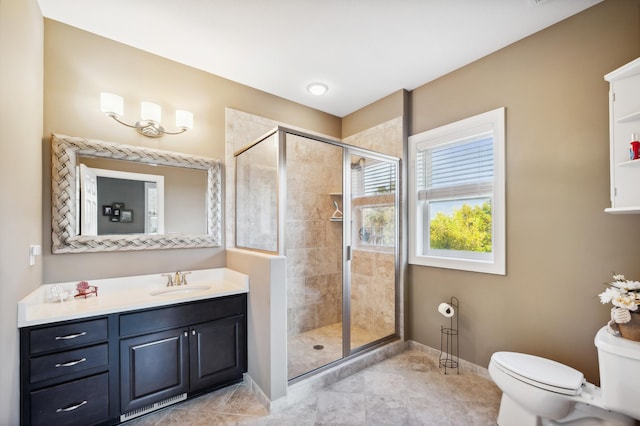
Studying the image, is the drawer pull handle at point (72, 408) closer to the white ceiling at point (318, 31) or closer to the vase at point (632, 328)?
the white ceiling at point (318, 31)

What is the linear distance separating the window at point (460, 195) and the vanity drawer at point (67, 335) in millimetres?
2632

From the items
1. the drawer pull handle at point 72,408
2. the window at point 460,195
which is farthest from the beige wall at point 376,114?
the drawer pull handle at point 72,408

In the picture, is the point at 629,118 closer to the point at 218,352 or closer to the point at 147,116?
the point at 218,352

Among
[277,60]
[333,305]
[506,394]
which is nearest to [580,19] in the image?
[277,60]

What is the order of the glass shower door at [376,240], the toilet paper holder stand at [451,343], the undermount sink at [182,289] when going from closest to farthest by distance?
the undermount sink at [182,289]
the toilet paper holder stand at [451,343]
the glass shower door at [376,240]

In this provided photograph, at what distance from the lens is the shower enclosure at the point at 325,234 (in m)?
2.42

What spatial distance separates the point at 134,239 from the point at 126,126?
3.00 feet

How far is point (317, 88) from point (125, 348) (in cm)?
277

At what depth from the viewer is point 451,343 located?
8.52 feet

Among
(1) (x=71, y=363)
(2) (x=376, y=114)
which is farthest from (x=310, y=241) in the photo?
(1) (x=71, y=363)

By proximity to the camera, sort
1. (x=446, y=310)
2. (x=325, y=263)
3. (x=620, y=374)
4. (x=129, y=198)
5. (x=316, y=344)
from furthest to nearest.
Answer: (x=325, y=263), (x=316, y=344), (x=446, y=310), (x=129, y=198), (x=620, y=374)

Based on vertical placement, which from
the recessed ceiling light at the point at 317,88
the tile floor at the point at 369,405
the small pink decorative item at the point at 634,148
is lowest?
the tile floor at the point at 369,405

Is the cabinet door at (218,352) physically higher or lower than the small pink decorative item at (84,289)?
lower

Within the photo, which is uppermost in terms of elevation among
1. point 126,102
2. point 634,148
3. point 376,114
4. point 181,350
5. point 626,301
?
point 376,114
